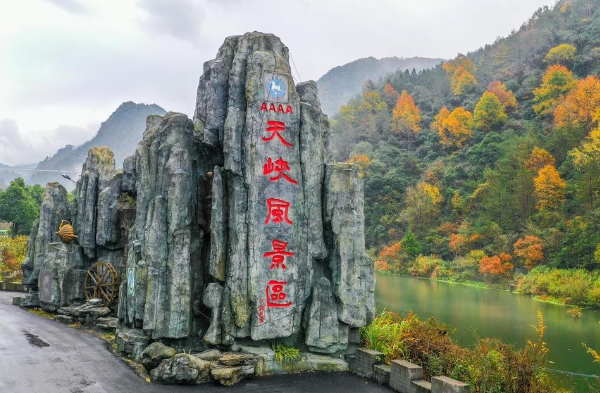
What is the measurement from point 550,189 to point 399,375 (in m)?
27.3

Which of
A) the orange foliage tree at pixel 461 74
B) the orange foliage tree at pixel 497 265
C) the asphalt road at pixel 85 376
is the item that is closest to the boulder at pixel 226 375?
the asphalt road at pixel 85 376

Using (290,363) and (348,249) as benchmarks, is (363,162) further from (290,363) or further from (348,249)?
(290,363)

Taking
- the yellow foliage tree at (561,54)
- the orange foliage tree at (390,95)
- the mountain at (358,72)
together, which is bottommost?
the yellow foliage tree at (561,54)

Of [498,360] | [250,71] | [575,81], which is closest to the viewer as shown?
[498,360]

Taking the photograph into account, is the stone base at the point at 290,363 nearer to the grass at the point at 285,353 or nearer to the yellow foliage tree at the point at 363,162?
the grass at the point at 285,353

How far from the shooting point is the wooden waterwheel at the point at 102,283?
506 inches

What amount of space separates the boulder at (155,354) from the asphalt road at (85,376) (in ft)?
0.94

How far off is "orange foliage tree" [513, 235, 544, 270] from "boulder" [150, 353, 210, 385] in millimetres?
24774

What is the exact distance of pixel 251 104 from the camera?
871 centimetres

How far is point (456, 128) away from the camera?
48250mm

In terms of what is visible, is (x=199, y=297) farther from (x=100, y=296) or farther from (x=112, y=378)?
(x=100, y=296)

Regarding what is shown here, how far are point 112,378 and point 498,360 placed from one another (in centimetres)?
586

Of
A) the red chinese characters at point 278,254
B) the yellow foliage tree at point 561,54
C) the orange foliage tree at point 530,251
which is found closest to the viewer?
the red chinese characters at point 278,254

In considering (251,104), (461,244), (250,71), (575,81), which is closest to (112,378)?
(251,104)
